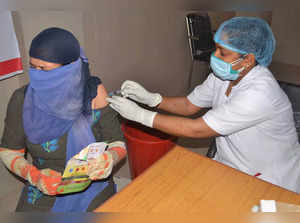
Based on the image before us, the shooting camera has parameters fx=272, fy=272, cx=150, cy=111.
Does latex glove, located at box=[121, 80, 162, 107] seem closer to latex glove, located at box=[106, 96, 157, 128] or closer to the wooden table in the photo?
latex glove, located at box=[106, 96, 157, 128]

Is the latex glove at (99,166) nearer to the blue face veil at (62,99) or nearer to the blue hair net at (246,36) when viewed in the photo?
the blue face veil at (62,99)

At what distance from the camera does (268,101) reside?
1271 mm

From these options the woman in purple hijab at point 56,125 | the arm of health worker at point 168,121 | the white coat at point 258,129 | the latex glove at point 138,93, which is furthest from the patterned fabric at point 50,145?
the white coat at point 258,129

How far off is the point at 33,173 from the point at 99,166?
0.94 feet

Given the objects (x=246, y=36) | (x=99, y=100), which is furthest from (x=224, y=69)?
(x=99, y=100)

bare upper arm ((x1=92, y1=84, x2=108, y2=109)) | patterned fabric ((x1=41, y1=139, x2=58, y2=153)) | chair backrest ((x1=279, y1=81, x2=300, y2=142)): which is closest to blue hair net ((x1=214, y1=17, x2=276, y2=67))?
chair backrest ((x1=279, y1=81, x2=300, y2=142))

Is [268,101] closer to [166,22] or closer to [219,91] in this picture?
[219,91]

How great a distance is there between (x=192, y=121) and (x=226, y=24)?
501 millimetres

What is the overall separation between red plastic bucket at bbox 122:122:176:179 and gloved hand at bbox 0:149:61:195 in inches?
36.3

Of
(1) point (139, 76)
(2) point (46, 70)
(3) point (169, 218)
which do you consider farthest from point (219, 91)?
(3) point (169, 218)

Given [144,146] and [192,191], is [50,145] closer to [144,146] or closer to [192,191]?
[192,191]

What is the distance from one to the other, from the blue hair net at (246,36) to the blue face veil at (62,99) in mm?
660

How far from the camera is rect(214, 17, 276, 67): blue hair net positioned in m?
1.29

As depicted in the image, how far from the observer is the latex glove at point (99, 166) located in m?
1.01
